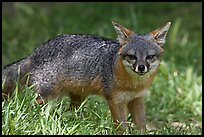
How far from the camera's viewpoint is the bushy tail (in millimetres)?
6250

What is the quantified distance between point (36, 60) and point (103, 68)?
75cm

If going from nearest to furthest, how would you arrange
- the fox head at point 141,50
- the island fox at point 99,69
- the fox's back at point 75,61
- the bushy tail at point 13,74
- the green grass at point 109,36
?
1. the green grass at point 109,36
2. the fox head at point 141,50
3. the island fox at point 99,69
4. the fox's back at point 75,61
5. the bushy tail at point 13,74

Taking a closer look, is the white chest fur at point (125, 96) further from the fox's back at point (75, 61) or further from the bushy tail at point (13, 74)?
the bushy tail at point (13, 74)

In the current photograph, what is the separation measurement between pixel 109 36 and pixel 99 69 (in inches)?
126

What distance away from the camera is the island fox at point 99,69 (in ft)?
17.9

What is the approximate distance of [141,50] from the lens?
536 cm

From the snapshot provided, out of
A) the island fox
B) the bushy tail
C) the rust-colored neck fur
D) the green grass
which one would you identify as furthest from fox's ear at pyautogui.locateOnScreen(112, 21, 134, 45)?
the bushy tail

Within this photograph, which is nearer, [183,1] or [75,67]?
[75,67]

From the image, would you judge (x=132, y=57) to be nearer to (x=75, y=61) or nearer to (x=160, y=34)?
(x=160, y=34)

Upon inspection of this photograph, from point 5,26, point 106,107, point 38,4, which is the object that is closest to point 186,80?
point 106,107

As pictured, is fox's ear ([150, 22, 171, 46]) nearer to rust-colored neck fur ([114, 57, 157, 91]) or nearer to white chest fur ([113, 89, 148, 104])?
rust-colored neck fur ([114, 57, 157, 91])

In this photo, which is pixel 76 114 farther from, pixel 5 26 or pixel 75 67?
pixel 5 26

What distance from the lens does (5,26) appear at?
957cm

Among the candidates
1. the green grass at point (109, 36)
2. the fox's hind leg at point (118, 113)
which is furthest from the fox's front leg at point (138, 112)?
the fox's hind leg at point (118, 113)
